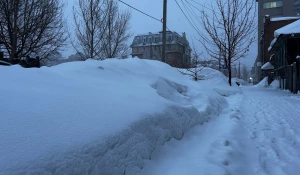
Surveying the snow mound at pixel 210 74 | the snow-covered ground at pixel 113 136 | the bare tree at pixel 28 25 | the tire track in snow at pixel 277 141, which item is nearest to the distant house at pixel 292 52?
the snow mound at pixel 210 74

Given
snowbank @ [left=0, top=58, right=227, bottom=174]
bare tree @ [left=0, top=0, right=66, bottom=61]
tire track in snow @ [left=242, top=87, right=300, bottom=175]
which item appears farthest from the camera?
bare tree @ [left=0, top=0, right=66, bottom=61]

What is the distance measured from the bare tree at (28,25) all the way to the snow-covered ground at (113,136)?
9.18m

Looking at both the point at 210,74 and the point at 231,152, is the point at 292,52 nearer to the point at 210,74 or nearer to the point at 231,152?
the point at 210,74

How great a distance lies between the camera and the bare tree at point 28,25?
12.1 m

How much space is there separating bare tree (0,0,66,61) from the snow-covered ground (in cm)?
918

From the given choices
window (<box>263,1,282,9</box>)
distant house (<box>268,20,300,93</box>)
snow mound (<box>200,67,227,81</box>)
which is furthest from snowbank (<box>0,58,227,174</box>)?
window (<box>263,1,282,9</box>)

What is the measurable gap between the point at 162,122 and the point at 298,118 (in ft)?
14.7

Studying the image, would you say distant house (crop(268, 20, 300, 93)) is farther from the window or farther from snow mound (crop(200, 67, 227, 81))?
the window

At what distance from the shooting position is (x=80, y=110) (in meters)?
2.53

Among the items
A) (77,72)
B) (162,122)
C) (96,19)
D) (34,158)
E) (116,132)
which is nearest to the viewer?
(34,158)

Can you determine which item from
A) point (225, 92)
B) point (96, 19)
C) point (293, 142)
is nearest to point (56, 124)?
point (293, 142)

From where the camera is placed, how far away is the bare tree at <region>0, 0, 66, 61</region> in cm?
1210

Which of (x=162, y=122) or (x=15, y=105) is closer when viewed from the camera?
(x=15, y=105)

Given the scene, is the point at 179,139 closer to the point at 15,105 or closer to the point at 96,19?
the point at 15,105
